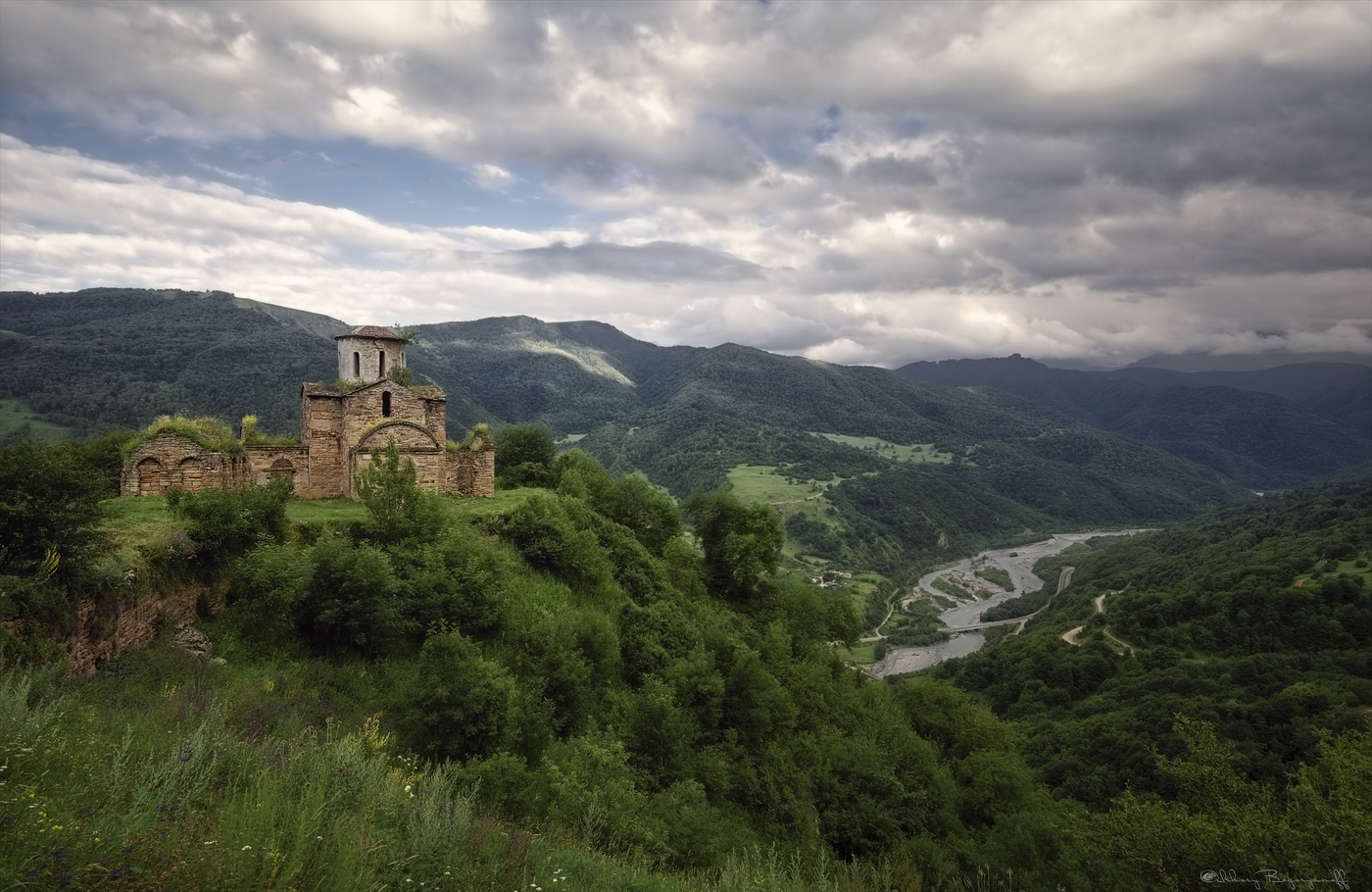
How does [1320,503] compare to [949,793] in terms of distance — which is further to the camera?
[1320,503]

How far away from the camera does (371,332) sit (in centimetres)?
2994

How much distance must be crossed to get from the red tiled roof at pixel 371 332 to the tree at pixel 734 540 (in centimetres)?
1716

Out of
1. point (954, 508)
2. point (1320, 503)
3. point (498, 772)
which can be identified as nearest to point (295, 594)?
point (498, 772)

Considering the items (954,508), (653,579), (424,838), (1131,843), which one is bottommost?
(954,508)

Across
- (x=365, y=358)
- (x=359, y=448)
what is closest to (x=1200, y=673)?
(x=359, y=448)

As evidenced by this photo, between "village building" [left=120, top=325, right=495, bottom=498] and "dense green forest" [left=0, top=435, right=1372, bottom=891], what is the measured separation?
263 cm

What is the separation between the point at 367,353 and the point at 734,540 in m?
20.1

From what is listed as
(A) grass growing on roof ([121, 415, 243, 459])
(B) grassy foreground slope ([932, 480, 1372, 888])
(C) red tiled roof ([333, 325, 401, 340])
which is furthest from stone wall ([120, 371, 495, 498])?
(B) grassy foreground slope ([932, 480, 1372, 888])

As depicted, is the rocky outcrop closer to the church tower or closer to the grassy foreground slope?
the church tower

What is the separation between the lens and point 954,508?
568 feet

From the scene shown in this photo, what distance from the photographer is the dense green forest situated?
5844 millimetres

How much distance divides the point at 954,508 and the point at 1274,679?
121 meters

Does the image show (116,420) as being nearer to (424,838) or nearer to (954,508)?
(424,838)

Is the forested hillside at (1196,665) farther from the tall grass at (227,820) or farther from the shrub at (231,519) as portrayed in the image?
the shrub at (231,519)
